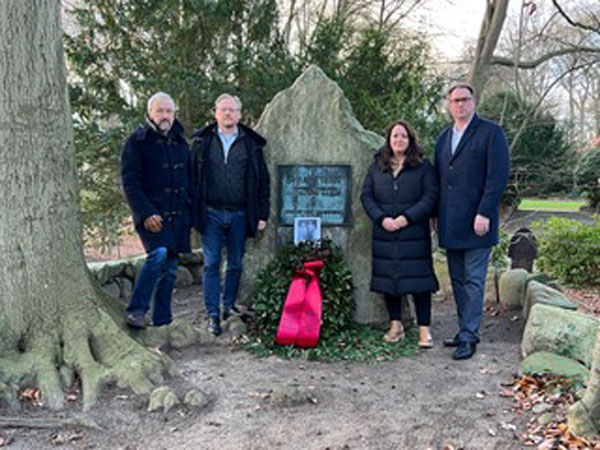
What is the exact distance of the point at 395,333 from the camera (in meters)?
4.90

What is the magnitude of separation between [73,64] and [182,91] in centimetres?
154

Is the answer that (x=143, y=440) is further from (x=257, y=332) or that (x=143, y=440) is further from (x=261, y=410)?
(x=257, y=332)

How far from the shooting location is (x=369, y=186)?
4.77 metres

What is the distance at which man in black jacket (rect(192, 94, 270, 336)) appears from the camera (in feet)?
15.8

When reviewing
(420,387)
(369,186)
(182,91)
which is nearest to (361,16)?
(182,91)

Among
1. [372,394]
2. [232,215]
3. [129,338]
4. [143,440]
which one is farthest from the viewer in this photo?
[232,215]

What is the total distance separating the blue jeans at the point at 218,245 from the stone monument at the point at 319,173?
0.92ft

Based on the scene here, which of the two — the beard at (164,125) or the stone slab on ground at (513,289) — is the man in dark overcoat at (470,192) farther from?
the beard at (164,125)

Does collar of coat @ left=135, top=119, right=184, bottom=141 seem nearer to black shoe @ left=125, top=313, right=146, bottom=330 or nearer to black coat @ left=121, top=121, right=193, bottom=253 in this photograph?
black coat @ left=121, top=121, right=193, bottom=253

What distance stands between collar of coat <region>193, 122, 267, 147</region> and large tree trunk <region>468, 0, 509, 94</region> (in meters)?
A: 6.21

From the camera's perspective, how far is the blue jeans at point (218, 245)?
4.86 m

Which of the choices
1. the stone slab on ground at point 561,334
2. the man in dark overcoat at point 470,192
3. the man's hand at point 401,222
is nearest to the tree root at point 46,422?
the man's hand at point 401,222

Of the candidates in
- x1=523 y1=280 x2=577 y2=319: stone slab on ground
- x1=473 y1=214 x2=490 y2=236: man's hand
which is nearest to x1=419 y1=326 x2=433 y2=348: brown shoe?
x1=473 y1=214 x2=490 y2=236: man's hand

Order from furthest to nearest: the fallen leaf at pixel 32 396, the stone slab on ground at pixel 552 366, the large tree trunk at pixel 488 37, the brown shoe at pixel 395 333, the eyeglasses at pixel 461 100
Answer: the large tree trunk at pixel 488 37
the brown shoe at pixel 395 333
the eyeglasses at pixel 461 100
the stone slab on ground at pixel 552 366
the fallen leaf at pixel 32 396
